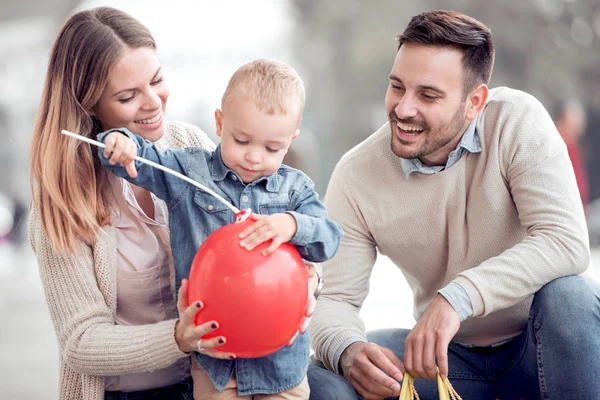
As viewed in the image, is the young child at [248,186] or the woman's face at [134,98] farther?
the woman's face at [134,98]

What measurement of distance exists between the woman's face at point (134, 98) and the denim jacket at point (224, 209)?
23 cm

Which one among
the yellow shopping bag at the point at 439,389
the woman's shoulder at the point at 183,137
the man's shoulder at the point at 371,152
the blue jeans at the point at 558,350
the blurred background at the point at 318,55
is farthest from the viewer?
the blurred background at the point at 318,55

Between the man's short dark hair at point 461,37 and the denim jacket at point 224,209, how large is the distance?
78 cm

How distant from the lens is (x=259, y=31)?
11492mm

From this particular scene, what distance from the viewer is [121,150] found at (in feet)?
5.42

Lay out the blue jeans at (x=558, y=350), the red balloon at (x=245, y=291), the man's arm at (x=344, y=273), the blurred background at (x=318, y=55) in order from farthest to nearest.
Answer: the blurred background at (x=318, y=55)
the man's arm at (x=344, y=273)
the blue jeans at (x=558, y=350)
the red balloon at (x=245, y=291)

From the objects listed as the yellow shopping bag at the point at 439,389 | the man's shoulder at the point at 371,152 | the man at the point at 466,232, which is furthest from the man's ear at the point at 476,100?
the yellow shopping bag at the point at 439,389

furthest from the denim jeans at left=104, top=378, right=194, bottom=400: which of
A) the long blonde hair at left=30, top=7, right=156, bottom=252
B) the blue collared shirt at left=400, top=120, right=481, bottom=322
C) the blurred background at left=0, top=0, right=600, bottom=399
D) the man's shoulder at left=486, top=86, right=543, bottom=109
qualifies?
the blurred background at left=0, top=0, right=600, bottom=399

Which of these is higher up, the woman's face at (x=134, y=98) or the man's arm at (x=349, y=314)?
the woman's face at (x=134, y=98)

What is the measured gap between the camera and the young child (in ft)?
5.59

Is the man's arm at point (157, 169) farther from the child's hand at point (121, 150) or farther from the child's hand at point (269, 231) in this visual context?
the child's hand at point (269, 231)

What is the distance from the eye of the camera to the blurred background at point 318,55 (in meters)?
10.6

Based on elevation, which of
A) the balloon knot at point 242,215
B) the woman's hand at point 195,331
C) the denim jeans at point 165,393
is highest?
the balloon knot at point 242,215

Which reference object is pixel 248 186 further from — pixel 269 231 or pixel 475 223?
pixel 475 223
